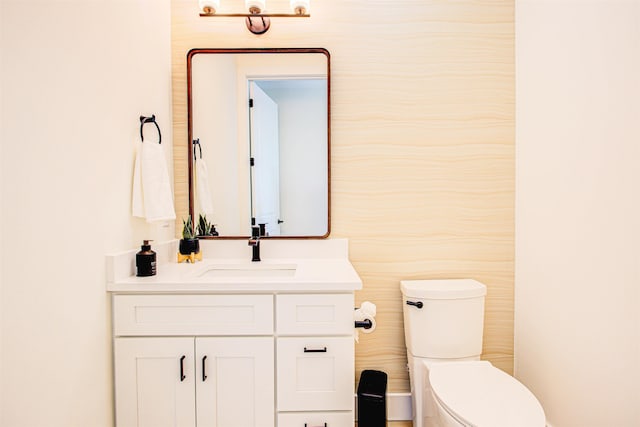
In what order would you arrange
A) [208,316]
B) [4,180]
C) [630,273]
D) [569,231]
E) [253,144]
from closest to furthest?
[4,180]
[630,273]
[208,316]
[569,231]
[253,144]

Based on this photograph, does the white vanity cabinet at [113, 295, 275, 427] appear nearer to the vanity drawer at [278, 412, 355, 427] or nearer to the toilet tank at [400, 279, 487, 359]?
the vanity drawer at [278, 412, 355, 427]

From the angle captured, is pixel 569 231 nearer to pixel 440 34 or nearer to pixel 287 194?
pixel 440 34

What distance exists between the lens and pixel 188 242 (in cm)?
182

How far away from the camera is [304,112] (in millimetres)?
1940

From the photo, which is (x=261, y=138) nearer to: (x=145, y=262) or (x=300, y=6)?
(x=300, y=6)

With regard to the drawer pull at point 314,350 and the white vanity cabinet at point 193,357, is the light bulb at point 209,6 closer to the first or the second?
the white vanity cabinet at point 193,357

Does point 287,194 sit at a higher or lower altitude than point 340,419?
higher

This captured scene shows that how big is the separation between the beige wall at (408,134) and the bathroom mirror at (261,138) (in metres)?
0.07

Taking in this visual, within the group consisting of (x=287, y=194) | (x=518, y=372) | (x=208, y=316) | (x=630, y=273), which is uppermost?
(x=287, y=194)

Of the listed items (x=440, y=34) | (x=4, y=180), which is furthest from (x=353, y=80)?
(x=4, y=180)

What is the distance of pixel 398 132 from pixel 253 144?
→ 738 mm

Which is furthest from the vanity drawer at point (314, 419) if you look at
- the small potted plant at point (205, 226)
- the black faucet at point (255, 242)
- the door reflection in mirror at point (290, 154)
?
the small potted plant at point (205, 226)

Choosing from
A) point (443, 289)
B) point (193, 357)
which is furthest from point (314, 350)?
point (443, 289)

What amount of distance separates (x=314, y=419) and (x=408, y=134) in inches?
53.8
